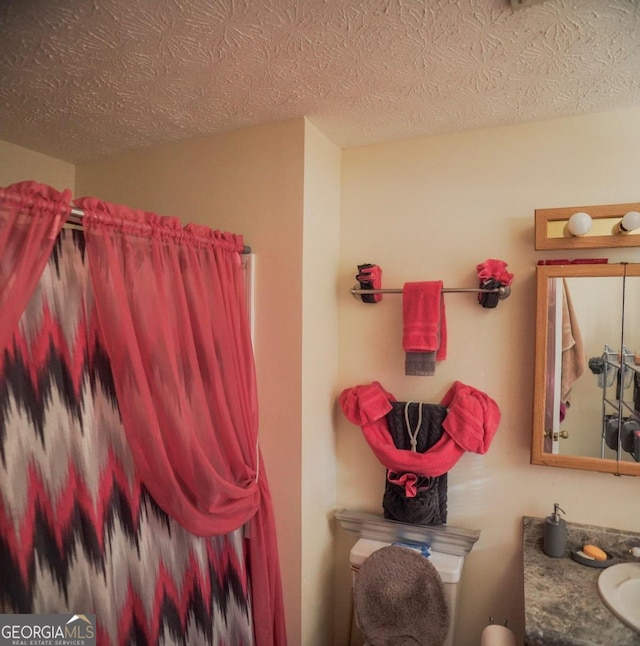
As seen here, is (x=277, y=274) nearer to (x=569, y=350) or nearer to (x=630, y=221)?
(x=569, y=350)

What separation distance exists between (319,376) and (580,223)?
1.09 m

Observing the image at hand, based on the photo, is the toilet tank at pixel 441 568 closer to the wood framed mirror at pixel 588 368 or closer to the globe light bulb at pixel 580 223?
the wood framed mirror at pixel 588 368

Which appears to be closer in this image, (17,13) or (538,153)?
(17,13)

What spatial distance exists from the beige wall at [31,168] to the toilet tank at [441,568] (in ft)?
6.94

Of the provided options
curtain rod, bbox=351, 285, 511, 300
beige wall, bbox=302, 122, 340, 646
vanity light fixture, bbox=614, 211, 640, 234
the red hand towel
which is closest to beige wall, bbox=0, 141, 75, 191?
beige wall, bbox=302, 122, 340, 646

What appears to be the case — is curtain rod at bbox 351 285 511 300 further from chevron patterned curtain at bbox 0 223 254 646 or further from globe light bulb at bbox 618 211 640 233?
chevron patterned curtain at bbox 0 223 254 646

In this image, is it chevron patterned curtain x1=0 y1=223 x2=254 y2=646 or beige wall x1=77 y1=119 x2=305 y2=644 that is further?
beige wall x1=77 y1=119 x2=305 y2=644

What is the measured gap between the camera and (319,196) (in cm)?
178

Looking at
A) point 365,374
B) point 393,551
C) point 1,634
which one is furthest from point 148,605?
point 365,374

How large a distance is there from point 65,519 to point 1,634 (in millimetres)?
257

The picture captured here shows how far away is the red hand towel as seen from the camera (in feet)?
5.55

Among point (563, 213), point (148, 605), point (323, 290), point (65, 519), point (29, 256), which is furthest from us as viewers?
point (323, 290)

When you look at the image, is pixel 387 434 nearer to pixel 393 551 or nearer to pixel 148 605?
pixel 393 551

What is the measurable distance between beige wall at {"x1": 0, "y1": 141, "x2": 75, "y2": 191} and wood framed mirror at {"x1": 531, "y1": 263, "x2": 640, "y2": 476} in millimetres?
2139
